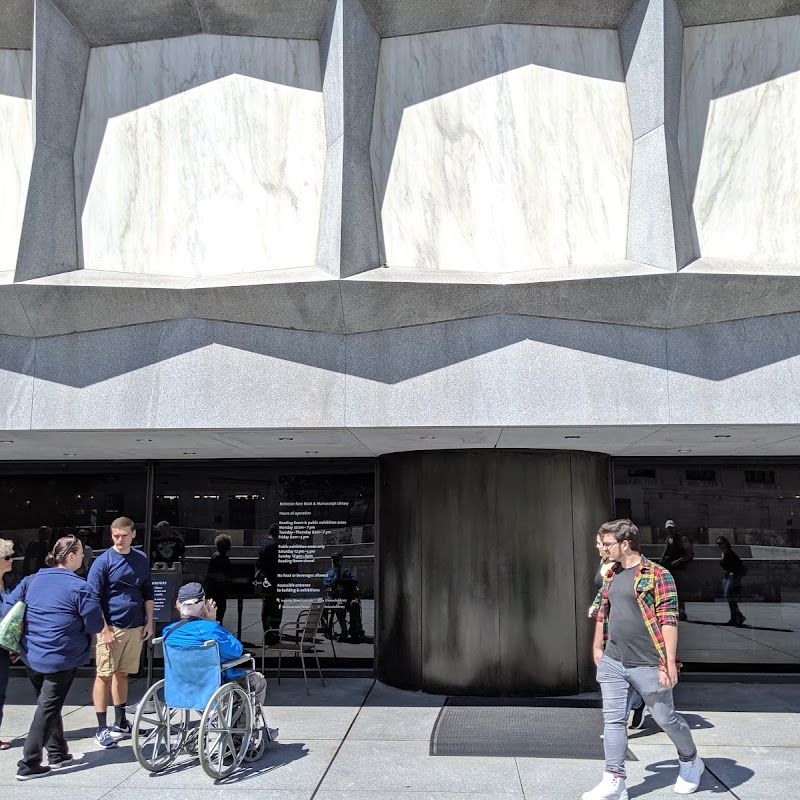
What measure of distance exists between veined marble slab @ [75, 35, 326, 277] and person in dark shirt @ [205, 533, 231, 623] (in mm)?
3944

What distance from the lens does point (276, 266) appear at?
7.92 m

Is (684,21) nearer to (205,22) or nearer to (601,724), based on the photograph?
(205,22)

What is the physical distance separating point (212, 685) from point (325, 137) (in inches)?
199

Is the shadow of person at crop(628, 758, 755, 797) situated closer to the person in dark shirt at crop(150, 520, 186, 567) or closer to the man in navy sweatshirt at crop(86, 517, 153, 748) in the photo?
the man in navy sweatshirt at crop(86, 517, 153, 748)

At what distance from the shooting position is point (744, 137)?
773 centimetres

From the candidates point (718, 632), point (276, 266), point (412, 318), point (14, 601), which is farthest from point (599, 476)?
point (14, 601)

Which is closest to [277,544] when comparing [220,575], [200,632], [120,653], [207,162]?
[220,575]

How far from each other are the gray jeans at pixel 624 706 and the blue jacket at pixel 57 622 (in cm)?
390

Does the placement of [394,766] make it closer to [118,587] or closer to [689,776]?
[689,776]

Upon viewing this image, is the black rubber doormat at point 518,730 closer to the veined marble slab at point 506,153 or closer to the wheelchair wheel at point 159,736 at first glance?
the wheelchair wheel at point 159,736

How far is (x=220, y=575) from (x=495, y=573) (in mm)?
3617

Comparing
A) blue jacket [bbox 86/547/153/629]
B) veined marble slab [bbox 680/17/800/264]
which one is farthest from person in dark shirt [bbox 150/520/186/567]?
veined marble slab [bbox 680/17/800/264]

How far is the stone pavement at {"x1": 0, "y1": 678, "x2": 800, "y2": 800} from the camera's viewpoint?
596cm

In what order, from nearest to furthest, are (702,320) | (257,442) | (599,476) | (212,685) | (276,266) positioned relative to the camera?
1. (212,685)
2. (702,320)
3. (276,266)
4. (257,442)
5. (599,476)
